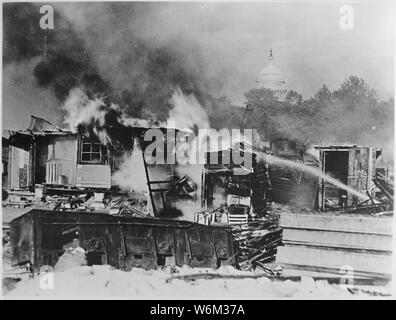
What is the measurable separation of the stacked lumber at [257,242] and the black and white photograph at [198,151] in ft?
0.04

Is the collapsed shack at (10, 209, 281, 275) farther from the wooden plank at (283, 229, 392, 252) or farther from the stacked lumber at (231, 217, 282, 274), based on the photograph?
the wooden plank at (283, 229, 392, 252)

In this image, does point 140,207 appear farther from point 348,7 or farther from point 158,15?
point 348,7

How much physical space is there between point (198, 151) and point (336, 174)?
1144mm

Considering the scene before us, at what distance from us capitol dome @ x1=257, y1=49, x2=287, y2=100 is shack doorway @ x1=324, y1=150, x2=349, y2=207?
0.65 meters

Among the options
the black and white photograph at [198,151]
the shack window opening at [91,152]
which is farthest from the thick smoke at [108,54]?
the shack window opening at [91,152]

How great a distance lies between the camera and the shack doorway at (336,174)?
3822mm

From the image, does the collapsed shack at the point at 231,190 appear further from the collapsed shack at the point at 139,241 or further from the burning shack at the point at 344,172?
the burning shack at the point at 344,172

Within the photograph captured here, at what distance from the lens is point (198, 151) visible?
12.7 ft

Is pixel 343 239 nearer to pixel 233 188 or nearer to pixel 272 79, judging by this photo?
pixel 233 188

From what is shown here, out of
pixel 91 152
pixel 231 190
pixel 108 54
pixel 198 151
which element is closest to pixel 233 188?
pixel 231 190

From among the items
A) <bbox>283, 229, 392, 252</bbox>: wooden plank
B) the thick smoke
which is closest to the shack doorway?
<bbox>283, 229, 392, 252</bbox>: wooden plank

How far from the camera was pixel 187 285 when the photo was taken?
3.85 metres

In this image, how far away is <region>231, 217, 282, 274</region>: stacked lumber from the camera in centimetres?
388

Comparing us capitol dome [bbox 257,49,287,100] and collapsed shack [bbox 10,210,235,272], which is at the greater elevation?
us capitol dome [bbox 257,49,287,100]
